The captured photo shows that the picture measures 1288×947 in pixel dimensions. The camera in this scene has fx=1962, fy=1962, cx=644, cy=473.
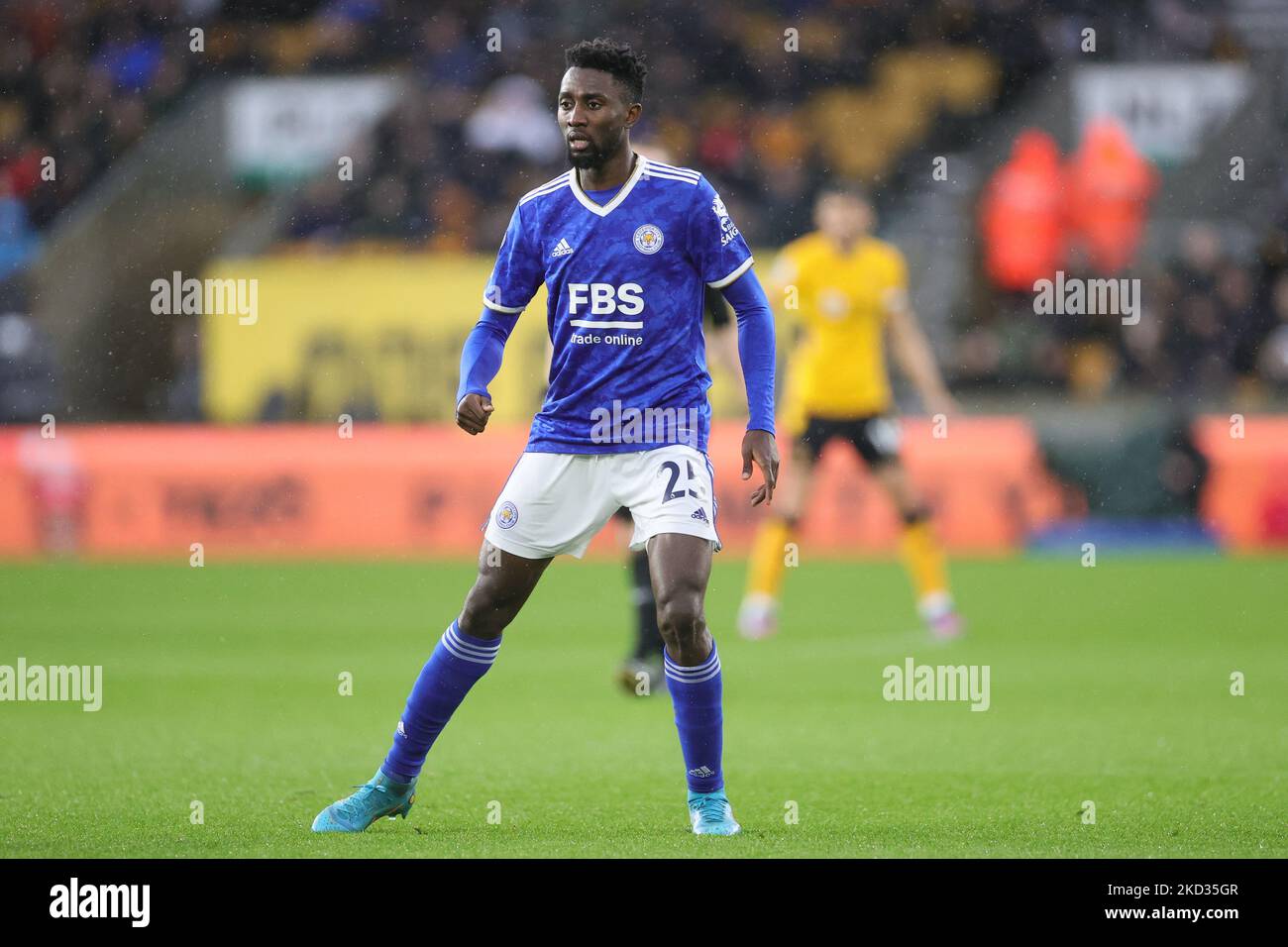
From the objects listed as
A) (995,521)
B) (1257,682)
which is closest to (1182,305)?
(995,521)

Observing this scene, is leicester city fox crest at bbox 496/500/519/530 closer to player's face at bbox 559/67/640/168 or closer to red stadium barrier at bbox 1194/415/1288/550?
player's face at bbox 559/67/640/168

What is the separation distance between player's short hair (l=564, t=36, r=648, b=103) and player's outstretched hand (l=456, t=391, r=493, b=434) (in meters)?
1.03

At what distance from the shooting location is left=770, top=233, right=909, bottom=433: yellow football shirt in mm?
11570

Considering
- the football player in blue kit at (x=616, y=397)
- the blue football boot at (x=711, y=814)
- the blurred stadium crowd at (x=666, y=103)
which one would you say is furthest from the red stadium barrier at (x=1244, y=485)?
the blue football boot at (x=711, y=814)

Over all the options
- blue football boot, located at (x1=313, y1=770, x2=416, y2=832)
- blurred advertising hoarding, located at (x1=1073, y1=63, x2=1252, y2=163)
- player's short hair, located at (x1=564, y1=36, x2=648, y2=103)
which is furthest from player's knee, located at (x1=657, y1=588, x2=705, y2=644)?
blurred advertising hoarding, located at (x1=1073, y1=63, x2=1252, y2=163)

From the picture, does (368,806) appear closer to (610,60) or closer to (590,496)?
(590,496)

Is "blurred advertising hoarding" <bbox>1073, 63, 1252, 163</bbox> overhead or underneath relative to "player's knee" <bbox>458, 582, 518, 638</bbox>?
overhead

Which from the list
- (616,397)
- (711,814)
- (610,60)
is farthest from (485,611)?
(610,60)

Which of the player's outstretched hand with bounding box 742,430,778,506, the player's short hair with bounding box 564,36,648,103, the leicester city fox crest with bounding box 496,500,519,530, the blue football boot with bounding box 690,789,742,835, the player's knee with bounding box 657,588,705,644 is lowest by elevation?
the blue football boot with bounding box 690,789,742,835

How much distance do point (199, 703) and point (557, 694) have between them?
66.5 inches

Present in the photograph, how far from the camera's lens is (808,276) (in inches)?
465

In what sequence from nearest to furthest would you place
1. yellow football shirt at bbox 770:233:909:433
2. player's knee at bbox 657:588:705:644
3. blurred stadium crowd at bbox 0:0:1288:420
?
player's knee at bbox 657:588:705:644 < yellow football shirt at bbox 770:233:909:433 < blurred stadium crowd at bbox 0:0:1288:420

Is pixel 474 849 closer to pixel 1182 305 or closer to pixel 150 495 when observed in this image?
pixel 150 495

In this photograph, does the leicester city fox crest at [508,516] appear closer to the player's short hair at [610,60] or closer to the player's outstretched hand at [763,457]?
the player's outstretched hand at [763,457]
